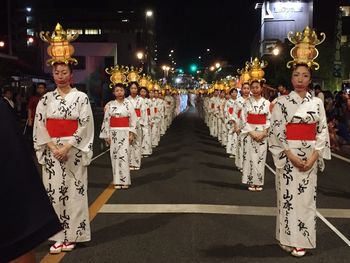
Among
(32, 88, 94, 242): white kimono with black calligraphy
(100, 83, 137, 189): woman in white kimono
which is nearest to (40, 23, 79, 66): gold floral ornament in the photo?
(32, 88, 94, 242): white kimono with black calligraphy

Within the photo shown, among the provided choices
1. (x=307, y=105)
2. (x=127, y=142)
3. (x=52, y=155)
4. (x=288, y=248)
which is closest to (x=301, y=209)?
(x=288, y=248)

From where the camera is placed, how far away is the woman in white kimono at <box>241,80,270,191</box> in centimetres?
890

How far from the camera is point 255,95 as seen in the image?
29.3ft

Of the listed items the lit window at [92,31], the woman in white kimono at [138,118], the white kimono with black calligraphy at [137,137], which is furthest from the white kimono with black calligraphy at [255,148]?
the lit window at [92,31]

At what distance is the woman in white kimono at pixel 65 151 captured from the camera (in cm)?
539

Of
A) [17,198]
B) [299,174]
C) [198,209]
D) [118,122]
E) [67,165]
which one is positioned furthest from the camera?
[118,122]

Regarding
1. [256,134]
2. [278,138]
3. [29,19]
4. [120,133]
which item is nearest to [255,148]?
[256,134]

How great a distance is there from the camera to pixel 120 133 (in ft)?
29.7

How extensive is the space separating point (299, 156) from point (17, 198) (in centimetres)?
418

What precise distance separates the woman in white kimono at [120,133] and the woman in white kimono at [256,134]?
224 centimetres

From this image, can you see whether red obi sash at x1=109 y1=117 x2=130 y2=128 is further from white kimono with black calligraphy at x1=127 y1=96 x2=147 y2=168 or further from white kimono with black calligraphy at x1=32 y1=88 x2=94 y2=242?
white kimono with black calligraphy at x1=32 y1=88 x2=94 y2=242

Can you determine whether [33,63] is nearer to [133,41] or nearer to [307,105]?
[133,41]

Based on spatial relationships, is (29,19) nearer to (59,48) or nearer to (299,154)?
(59,48)

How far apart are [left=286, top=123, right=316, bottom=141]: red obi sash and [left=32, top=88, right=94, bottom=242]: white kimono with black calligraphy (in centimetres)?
233
